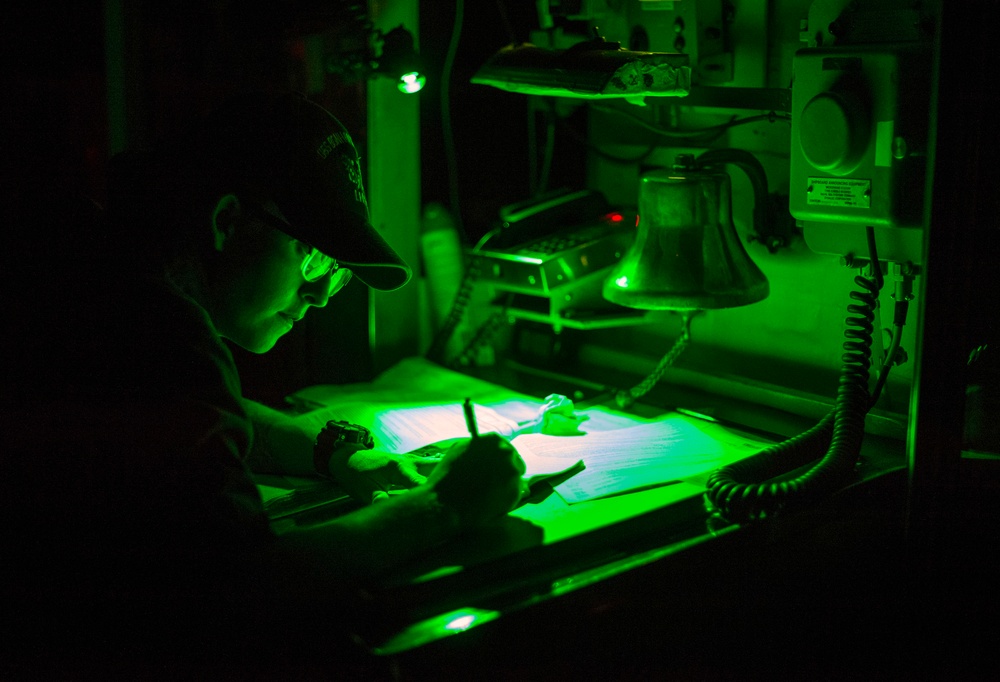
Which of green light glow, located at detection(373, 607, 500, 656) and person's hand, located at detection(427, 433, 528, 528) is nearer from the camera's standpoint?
green light glow, located at detection(373, 607, 500, 656)

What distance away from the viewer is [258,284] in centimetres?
120

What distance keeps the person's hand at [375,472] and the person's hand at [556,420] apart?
222 mm

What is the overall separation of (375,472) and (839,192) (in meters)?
0.75

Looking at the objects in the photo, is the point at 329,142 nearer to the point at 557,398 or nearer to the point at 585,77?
the point at 585,77

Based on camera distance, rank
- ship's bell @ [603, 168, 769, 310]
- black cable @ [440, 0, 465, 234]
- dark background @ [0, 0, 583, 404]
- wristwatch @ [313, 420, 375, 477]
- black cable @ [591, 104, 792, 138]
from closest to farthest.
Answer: wristwatch @ [313, 420, 375, 477]
ship's bell @ [603, 168, 769, 310]
black cable @ [591, 104, 792, 138]
dark background @ [0, 0, 583, 404]
black cable @ [440, 0, 465, 234]

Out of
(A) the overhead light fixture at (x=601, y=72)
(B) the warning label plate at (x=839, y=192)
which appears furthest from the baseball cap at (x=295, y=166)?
(B) the warning label plate at (x=839, y=192)

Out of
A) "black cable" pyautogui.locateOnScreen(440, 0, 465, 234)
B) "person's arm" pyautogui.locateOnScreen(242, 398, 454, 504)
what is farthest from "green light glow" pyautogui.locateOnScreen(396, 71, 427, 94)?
"person's arm" pyautogui.locateOnScreen(242, 398, 454, 504)

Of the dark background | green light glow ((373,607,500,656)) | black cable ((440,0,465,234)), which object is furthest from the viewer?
black cable ((440,0,465,234))

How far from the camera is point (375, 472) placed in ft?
4.30

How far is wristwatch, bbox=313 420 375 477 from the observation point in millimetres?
1379

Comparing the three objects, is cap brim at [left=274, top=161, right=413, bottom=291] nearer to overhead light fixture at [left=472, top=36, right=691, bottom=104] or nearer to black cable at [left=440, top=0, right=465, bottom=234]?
overhead light fixture at [left=472, top=36, right=691, bottom=104]

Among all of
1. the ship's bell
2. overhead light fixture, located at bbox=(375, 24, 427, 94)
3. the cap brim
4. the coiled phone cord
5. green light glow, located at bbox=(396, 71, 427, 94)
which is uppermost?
overhead light fixture, located at bbox=(375, 24, 427, 94)

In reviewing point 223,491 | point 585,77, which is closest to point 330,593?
point 223,491

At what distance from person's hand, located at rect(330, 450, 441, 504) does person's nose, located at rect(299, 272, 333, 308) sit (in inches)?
8.8
